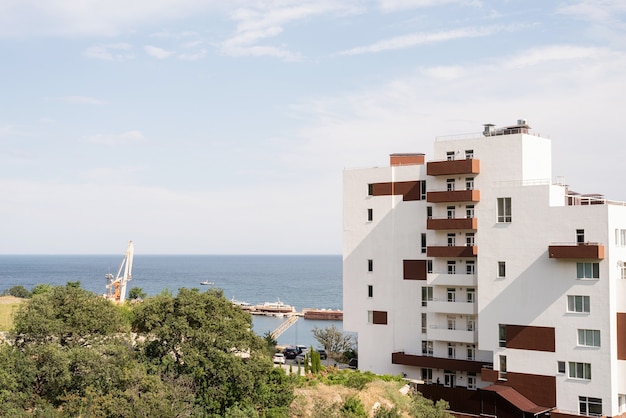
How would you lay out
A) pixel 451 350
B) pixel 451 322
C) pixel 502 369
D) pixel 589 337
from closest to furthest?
pixel 589 337, pixel 502 369, pixel 451 322, pixel 451 350

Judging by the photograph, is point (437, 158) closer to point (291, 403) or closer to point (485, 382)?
point (485, 382)

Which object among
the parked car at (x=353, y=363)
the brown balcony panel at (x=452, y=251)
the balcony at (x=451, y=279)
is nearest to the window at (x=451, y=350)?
the balcony at (x=451, y=279)

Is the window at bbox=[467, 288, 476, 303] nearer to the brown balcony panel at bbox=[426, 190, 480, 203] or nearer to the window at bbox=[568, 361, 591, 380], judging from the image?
the brown balcony panel at bbox=[426, 190, 480, 203]

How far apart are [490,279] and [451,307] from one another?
396 cm

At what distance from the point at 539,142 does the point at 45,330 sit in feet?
103

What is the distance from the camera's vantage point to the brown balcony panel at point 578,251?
39.7 metres

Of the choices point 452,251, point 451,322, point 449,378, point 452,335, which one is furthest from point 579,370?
point 452,251

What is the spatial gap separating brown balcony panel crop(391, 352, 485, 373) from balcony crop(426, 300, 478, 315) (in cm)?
312

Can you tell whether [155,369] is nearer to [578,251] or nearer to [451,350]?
[451,350]

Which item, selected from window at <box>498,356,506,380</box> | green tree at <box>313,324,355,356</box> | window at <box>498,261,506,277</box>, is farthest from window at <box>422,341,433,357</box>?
green tree at <box>313,324,355,356</box>

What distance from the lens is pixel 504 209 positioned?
43.9 meters

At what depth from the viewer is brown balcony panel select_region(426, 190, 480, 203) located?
148ft

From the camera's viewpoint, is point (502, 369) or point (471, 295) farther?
point (471, 295)

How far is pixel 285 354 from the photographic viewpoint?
60719mm
